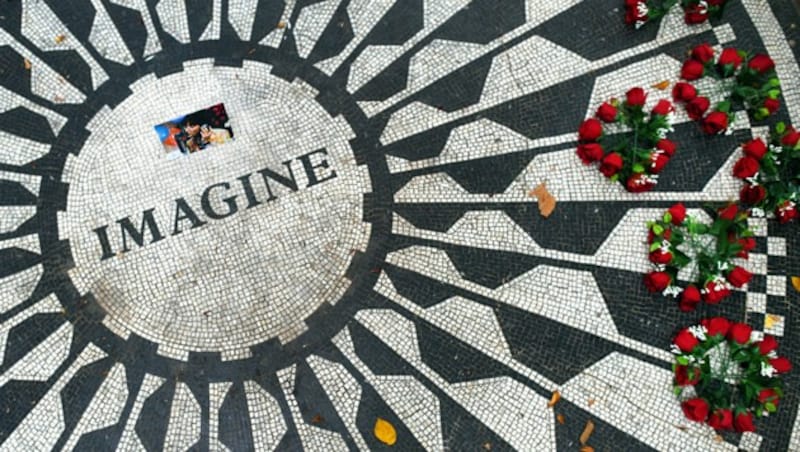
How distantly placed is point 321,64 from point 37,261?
376cm

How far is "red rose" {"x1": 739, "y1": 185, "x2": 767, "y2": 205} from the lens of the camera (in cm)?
604

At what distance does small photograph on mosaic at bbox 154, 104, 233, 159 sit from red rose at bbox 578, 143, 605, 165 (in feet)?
12.7

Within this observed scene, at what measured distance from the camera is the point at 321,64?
6.90 meters

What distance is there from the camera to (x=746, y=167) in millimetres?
6062

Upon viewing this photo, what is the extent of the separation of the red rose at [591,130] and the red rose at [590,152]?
0.27 feet

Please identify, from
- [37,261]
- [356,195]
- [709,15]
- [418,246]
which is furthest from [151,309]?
[709,15]

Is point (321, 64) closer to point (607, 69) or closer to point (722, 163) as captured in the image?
point (607, 69)

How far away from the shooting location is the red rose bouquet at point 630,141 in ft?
20.4

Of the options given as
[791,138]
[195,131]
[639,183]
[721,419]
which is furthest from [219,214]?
[791,138]

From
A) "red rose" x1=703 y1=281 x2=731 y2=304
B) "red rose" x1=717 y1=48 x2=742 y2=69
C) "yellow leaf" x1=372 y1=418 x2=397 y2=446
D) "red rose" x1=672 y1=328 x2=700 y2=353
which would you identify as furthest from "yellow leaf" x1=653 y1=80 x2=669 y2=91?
"yellow leaf" x1=372 y1=418 x2=397 y2=446

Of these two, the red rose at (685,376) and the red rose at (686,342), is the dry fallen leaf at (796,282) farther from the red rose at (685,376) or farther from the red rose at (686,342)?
the red rose at (685,376)

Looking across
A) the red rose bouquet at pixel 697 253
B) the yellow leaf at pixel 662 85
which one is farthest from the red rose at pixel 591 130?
the red rose bouquet at pixel 697 253

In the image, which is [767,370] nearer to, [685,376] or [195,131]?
[685,376]

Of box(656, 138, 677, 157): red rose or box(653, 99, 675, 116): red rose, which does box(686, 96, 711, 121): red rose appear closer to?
box(653, 99, 675, 116): red rose
